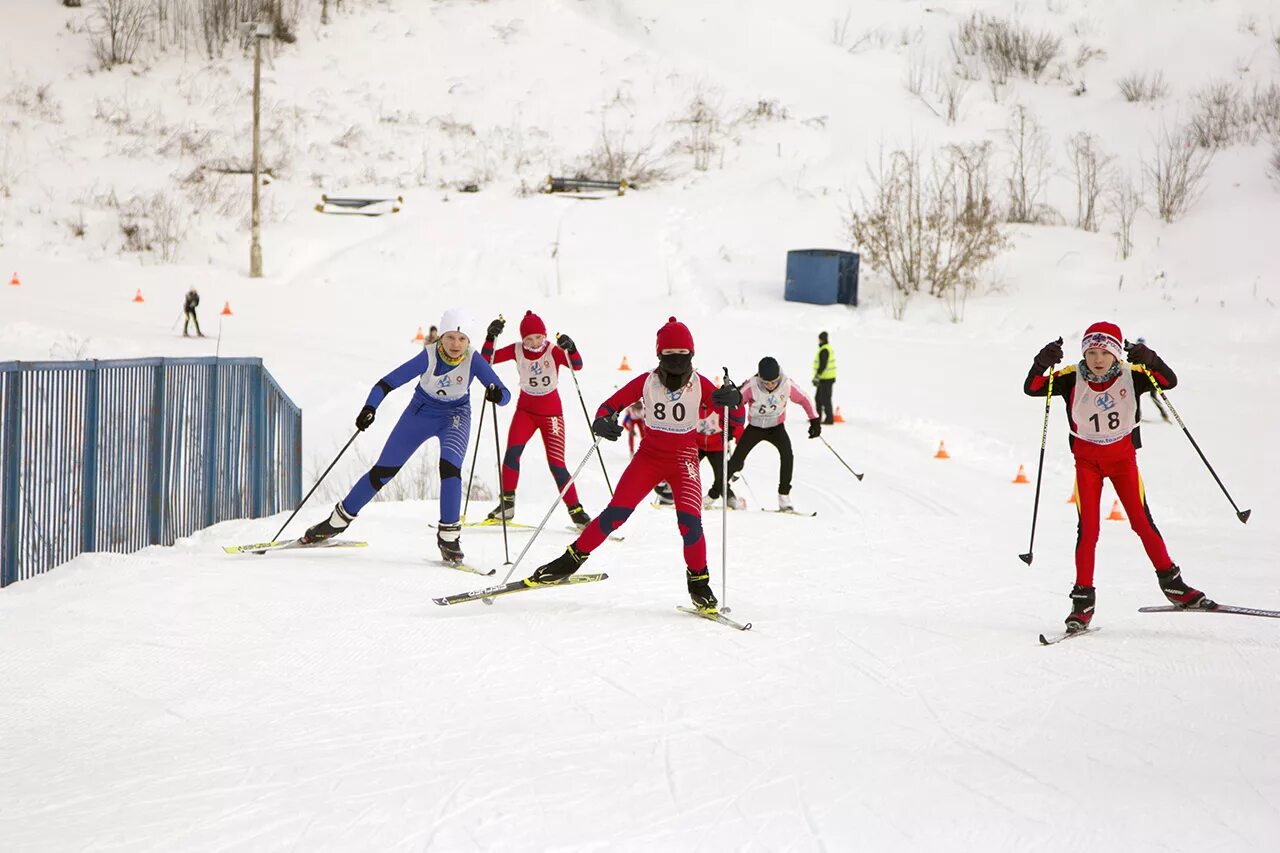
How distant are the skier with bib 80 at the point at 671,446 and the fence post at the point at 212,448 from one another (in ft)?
15.5

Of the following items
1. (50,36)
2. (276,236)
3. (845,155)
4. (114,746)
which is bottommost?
(114,746)

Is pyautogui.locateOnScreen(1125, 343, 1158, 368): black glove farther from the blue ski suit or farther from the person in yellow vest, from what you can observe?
the person in yellow vest

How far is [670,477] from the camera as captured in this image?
753 cm

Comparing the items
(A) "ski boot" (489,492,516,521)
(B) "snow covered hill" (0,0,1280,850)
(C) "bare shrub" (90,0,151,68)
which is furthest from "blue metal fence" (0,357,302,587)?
(C) "bare shrub" (90,0,151,68)

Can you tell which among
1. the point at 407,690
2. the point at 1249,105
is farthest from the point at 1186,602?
the point at 1249,105

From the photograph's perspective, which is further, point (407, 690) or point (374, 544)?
point (374, 544)

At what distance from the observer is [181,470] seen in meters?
10.3

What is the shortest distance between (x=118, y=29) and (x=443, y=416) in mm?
43688

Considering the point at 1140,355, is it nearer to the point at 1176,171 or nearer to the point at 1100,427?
the point at 1100,427

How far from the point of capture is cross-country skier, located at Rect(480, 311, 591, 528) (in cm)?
1053

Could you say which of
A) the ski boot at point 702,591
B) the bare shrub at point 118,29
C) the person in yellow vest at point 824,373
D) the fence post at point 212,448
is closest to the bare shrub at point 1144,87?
the person in yellow vest at point 824,373

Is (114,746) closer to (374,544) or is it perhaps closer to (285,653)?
(285,653)

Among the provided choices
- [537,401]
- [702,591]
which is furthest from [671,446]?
[537,401]

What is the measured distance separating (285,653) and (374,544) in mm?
3313
